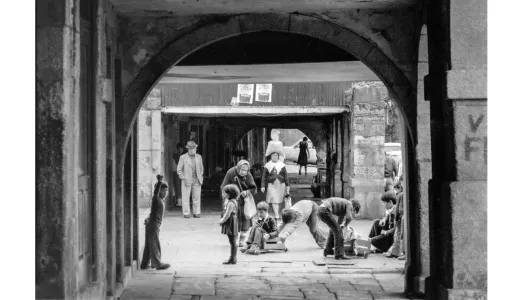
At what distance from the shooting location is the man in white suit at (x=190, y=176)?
559 inches

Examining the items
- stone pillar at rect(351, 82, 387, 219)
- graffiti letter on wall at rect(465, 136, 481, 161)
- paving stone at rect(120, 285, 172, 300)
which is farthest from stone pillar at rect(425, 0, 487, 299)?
stone pillar at rect(351, 82, 387, 219)

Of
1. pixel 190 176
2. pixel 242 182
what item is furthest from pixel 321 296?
pixel 190 176

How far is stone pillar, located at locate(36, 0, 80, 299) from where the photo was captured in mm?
4496

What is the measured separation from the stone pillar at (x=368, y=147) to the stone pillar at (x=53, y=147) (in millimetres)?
10028

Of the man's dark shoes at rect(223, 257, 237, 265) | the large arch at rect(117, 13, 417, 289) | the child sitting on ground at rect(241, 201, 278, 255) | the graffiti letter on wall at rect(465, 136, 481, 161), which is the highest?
the large arch at rect(117, 13, 417, 289)

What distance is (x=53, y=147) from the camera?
4.52 m

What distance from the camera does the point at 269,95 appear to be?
15.1 meters

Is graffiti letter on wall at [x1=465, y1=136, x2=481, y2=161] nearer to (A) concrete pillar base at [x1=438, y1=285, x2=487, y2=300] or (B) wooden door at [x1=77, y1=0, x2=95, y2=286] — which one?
(A) concrete pillar base at [x1=438, y1=285, x2=487, y2=300]

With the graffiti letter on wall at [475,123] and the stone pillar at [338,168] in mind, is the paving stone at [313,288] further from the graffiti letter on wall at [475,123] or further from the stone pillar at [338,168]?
the stone pillar at [338,168]

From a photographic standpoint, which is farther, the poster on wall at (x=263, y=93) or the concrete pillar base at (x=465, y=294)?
the poster on wall at (x=263, y=93)

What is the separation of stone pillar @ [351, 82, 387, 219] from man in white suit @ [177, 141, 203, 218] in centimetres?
324

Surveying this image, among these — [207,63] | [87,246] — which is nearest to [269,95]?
[207,63]

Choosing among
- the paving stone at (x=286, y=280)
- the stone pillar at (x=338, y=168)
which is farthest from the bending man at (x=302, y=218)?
the stone pillar at (x=338, y=168)

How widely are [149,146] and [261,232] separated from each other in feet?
16.9
